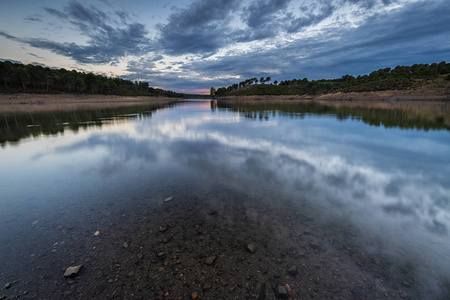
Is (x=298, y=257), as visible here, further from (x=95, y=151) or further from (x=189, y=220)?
(x=95, y=151)

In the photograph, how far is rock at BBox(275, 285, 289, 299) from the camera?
388 cm

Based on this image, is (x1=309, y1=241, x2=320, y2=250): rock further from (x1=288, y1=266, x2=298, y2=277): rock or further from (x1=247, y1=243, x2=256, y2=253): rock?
(x1=247, y1=243, x2=256, y2=253): rock

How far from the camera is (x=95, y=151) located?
546 inches

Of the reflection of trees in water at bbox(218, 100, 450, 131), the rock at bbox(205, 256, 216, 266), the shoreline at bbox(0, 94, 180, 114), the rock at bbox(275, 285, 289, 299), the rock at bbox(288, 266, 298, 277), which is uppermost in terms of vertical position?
the shoreline at bbox(0, 94, 180, 114)

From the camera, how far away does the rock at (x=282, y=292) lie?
12.7 feet

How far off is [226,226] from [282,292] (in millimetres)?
2393

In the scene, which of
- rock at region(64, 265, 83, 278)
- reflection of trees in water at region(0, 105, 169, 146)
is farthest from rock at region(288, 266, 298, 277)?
reflection of trees in water at region(0, 105, 169, 146)

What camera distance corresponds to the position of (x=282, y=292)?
3.96 metres

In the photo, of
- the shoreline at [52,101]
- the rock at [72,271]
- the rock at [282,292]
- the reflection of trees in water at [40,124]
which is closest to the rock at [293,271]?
the rock at [282,292]

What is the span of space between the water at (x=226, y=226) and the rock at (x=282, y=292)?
0.04 metres

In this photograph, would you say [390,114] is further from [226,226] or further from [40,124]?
[40,124]

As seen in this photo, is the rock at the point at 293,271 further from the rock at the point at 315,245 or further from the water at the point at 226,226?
the rock at the point at 315,245

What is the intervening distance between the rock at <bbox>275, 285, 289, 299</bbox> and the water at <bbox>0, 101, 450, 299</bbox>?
0.04 meters

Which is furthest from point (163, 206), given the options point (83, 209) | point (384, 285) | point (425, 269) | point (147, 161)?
point (425, 269)
